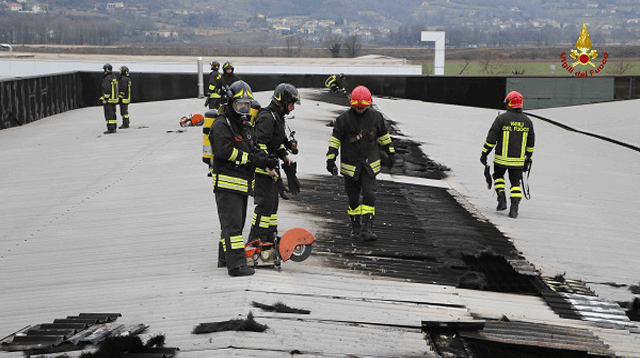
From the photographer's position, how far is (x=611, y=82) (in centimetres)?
3859

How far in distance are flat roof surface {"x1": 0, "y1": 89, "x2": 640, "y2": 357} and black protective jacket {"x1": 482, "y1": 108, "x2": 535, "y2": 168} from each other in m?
0.95

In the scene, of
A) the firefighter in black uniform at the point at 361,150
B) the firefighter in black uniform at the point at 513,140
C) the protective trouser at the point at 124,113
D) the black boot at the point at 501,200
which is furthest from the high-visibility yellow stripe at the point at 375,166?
the protective trouser at the point at 124,113

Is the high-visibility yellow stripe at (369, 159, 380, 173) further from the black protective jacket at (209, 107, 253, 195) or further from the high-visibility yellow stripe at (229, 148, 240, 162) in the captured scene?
the high-visibility yellow stripe at (229, 148, 240, 162)

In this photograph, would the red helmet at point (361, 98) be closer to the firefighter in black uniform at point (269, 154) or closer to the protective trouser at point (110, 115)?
the firefighter in black uniform at point (269, 154)

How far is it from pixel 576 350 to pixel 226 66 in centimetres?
1533

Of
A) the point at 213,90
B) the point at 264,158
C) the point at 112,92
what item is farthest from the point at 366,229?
the point at 213,90

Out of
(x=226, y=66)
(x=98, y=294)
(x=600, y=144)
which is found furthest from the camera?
(x=600, y=144)

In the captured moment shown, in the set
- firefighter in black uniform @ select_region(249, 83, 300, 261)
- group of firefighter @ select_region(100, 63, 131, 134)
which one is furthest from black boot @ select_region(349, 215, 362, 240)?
group of firefighter @ select_region(100, 63, 131, 134)

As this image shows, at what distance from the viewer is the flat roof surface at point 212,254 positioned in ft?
23.8

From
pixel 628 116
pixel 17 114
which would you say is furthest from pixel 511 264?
pixel 628 116

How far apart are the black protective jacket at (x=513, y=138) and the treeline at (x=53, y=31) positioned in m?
145

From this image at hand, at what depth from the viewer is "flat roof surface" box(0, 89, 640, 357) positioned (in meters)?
7.27

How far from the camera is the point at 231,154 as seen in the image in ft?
26.3

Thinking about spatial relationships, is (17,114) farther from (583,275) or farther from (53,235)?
(583,275)
